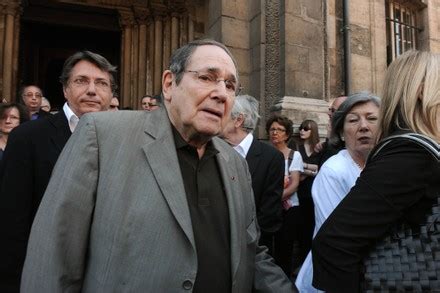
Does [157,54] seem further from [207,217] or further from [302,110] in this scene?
[207,217]

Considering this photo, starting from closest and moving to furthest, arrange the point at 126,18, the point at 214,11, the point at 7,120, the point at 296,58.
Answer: the point at 7,120, the point at 296,58, the point at 214,11, the point at 126,18

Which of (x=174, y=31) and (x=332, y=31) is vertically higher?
(x=332, y=31)

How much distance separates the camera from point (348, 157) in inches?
100

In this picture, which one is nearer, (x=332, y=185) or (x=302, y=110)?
(x=332, y=185)

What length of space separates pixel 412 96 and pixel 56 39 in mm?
11392

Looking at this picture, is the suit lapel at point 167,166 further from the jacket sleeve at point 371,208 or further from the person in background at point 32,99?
the person in background at point 32,99

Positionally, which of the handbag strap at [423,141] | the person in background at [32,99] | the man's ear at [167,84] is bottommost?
the handbag strap at [423,141]

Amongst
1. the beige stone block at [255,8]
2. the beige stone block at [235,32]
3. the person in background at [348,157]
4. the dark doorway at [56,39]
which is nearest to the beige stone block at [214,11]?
the beige stone block at [235,32]

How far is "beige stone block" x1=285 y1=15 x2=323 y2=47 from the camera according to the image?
679 centimetres

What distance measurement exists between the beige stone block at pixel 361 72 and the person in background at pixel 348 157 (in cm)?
719

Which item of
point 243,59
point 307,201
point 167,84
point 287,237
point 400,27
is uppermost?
point 400,27

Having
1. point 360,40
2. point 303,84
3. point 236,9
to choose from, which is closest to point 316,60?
point 303,84

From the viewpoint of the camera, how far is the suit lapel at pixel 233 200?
158 centimetres

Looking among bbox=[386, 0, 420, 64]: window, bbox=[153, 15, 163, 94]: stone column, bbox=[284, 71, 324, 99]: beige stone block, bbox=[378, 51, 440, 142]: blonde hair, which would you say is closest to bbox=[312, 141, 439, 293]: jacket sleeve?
bbox=[378, 51, 440, 142]: blonde hair
